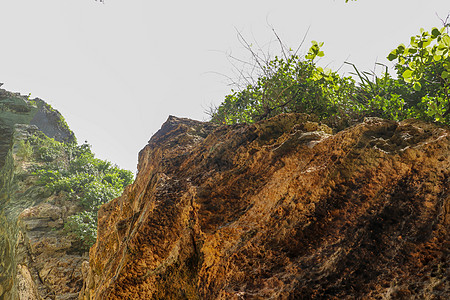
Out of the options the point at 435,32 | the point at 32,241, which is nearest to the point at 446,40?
the point at 435,32

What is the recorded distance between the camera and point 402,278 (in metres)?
2.00

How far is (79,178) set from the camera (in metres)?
10.4

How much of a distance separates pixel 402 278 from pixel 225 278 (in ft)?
5.14

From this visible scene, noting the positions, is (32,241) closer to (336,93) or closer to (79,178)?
(79,178)

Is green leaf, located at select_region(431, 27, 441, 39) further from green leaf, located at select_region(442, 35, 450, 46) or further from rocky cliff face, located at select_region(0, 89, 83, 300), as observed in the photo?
rocky cliff face, located at select_region(0, 89, 83, 300)

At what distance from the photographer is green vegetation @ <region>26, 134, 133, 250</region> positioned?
806 cm

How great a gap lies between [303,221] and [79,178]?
10.5 metres

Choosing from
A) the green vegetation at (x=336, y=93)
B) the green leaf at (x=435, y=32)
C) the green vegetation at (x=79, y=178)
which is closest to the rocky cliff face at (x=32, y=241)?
the green vegetation at (x=79, y=178)

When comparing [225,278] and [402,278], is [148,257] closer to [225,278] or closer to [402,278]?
[225,278]

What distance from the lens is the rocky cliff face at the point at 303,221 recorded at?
7.01ft

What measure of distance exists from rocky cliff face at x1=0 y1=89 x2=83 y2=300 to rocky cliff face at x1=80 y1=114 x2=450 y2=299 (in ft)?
14.4

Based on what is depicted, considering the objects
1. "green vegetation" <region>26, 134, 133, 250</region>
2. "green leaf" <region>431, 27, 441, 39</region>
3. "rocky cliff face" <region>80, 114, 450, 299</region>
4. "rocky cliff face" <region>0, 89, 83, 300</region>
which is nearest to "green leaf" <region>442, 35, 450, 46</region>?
"green leaf" <region>431, 27, 441, 39</region>

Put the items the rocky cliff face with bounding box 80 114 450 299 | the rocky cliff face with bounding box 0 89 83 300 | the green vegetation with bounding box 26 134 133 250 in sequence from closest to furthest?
the rocky cliff face with bounding box 80 114 450 299
the rocky cliff face with bounding box 0 89 83 300
the green vegetation with bounding box 26 134 133 250

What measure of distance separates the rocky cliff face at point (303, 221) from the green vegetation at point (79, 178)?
5.63 meters
